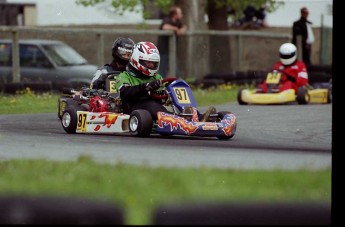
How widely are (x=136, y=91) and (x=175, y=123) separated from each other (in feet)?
1.11

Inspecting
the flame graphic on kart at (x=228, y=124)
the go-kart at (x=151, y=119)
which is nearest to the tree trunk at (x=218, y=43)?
the go-kart at (x=151, y=119)

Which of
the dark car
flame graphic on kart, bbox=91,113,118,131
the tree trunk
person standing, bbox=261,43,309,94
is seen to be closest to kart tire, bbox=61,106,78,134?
flame graphic on kart, bbox=91,113,118,131

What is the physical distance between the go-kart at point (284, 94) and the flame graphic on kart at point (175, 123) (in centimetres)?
402

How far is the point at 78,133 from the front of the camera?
655 centimetres

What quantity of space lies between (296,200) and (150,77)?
3842 millimetres

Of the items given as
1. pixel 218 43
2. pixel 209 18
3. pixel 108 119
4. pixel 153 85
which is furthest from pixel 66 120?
pixel 209 18

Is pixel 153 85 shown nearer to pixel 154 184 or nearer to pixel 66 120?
pixel 66 120

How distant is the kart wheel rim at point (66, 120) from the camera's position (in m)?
6.71

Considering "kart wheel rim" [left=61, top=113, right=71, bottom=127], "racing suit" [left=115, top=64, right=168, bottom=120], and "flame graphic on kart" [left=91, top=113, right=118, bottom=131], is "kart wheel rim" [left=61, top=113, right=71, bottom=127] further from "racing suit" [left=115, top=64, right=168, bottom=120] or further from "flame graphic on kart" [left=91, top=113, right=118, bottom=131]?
"racing suit" [left=115, top=64, right=168, bottom=120]

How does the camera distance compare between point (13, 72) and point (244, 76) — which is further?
point (244, 76)

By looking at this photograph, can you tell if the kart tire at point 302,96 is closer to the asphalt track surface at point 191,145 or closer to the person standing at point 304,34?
the person standing at point 304,34

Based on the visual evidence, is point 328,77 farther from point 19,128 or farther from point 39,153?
point 39,153

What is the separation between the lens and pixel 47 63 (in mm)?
9961

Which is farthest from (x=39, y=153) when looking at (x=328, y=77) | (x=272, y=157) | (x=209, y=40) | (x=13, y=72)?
(x=328, y=77)
